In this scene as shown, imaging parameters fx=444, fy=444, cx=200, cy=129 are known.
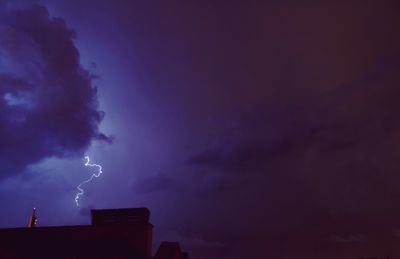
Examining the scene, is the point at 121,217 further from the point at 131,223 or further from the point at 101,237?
the point at 101,237

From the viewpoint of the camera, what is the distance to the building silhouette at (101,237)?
33675 mm

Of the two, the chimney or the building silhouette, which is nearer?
the building silhouette

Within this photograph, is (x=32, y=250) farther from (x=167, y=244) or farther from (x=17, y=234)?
(x=167, y=244)

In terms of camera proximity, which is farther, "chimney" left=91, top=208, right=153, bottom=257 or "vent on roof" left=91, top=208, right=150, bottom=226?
"vent on roof" left=91, top=208, right=150, bottom=226

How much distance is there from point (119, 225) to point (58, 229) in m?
4.84

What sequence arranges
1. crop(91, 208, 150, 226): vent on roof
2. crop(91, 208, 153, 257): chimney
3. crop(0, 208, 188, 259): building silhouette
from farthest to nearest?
crop(91, 208, 150, 226): vent on roof, crop(91, 208, 153, 257): chimney, crop(0, 208, 188, 259): building silhouette

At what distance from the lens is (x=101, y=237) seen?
3488cm

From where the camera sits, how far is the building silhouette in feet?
110

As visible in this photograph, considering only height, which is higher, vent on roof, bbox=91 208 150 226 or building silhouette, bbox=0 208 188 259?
vent on roof, bbox=91 208 150 226

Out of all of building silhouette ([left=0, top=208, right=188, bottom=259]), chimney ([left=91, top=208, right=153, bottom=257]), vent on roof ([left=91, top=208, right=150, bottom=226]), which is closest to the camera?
building silhouette ([left=0, top=208, right=188, bottom=259])

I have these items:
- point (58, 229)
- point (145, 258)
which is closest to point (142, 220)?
point (145, 258)

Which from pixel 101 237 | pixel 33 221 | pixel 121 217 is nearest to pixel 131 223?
pixel 121 217

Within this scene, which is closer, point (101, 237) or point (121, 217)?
point (101, 237)

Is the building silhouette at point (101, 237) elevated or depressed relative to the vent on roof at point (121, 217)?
depressed
